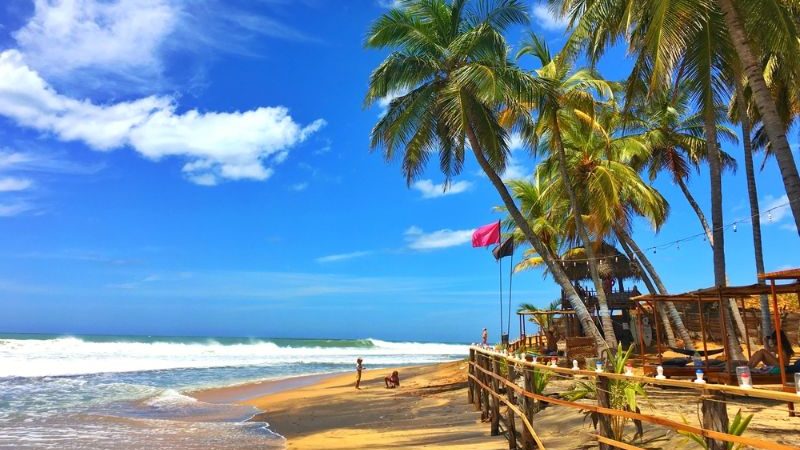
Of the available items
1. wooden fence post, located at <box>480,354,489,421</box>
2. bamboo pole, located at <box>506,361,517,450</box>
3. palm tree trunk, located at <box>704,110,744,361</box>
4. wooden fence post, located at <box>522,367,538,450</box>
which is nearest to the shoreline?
wooden fence post, located at <box>480,354,489,421</box>

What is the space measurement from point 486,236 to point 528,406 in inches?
455

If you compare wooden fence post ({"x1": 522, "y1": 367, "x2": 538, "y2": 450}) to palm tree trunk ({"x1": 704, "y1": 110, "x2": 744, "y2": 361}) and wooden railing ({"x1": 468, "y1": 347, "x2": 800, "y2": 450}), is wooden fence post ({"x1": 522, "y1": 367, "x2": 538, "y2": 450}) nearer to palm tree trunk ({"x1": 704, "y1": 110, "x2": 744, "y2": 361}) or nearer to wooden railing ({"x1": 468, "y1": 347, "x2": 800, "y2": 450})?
wooden railing ({"x1": 468, "y1": 347, "x2": 800, "y2": 450})

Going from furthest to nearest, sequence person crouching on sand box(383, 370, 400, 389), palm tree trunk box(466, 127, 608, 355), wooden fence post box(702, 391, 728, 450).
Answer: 1. person crouching on sand box(383, 370, 400, 389)
2. palm tree trunk box(466, 127, 608, 355)
3. wooden fence post box(702, 391, 728, 450)

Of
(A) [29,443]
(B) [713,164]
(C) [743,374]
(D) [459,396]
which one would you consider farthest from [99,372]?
(C) [743,374]

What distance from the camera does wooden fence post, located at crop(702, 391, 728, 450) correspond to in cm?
445

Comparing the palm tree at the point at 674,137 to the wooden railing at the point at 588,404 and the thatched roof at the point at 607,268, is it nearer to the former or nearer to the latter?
the thatched roof at the point at 607,268

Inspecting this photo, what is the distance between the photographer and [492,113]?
15.6 metres

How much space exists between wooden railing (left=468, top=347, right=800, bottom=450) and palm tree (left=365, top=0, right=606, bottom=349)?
4.27 meters

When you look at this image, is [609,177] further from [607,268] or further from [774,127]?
[607,268]

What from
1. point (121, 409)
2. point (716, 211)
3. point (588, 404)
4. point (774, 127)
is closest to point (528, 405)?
point (588, 404)

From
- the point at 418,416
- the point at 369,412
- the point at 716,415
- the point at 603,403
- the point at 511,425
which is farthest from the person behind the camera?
the point at 369,412

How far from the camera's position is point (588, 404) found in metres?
7.14

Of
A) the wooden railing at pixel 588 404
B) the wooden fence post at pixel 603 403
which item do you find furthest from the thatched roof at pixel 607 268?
the wooden fence post at pixel 603 403

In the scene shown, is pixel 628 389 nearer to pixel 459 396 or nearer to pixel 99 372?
pixel 459 396
